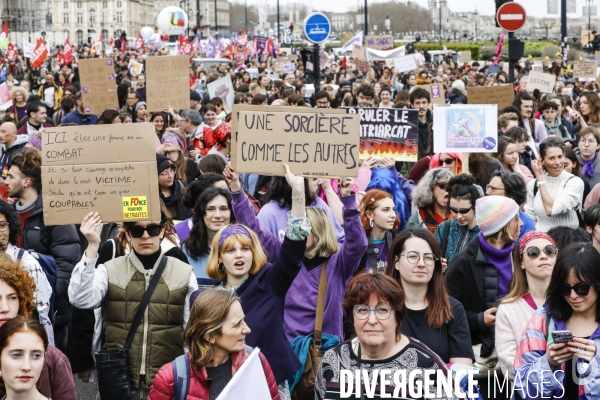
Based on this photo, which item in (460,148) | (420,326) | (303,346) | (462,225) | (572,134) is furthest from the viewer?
(572,134)

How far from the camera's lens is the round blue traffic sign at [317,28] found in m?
13.6

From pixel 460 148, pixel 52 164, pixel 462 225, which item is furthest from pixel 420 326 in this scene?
pixel 460 148

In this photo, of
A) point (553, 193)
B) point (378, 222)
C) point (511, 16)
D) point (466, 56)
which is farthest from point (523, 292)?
point (466, 56)

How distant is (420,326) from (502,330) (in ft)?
1.24

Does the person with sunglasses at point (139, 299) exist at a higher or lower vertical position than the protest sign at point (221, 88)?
lower

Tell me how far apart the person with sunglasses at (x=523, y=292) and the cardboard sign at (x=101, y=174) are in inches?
70.7

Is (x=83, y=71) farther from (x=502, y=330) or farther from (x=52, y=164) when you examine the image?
(x=502, y=330)

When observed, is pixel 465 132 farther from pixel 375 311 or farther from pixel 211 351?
pixel 211 351

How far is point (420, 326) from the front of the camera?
441 cm

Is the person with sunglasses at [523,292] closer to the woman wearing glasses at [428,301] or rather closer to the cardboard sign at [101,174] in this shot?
the woman wearing glasses at [428,301]

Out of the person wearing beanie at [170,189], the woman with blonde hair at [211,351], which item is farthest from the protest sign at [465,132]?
the woman with blonde hair at [211,351]

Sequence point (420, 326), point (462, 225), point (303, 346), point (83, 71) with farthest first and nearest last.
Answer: point (83, 71) < point (462, 225) < point (303, 346) < point (420, 326)

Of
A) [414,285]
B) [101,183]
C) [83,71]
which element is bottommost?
[414,285]

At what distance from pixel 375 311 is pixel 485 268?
162 centimetres
